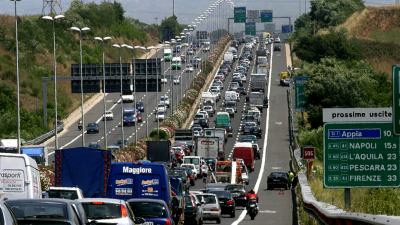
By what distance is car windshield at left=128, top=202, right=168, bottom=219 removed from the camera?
107 ft

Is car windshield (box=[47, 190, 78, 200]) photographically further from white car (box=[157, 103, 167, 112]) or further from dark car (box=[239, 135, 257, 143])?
white car (box=[157, 103, 167, 112])

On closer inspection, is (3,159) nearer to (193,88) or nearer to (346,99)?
(346,99)

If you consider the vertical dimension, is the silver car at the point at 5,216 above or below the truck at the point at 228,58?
above

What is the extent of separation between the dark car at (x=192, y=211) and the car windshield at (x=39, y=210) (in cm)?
2391

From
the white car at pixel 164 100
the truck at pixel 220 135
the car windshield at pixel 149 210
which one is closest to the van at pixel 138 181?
the car windshield at pixel 149 210

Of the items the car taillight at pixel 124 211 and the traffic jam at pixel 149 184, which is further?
the car taillight at pixel 124 211

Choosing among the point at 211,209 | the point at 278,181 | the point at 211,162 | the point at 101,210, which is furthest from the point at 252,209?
the point at 211,162

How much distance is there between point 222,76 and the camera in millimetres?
168750

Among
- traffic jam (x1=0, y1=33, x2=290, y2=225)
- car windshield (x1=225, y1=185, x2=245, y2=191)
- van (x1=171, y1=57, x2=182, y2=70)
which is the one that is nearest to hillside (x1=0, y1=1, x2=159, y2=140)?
van (x1=171, y1=57, x2=182, y2=70)

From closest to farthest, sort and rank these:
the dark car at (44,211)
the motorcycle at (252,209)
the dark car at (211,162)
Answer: the dark car at (44,211), the motorcycle at (252,209), the dark car at (211,162)

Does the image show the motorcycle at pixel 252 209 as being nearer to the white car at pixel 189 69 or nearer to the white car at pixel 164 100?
the white car at pixel 164 100

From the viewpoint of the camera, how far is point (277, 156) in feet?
336

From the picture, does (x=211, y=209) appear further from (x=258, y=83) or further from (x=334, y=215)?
(x=258, y=83)

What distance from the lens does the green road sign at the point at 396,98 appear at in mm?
19730
